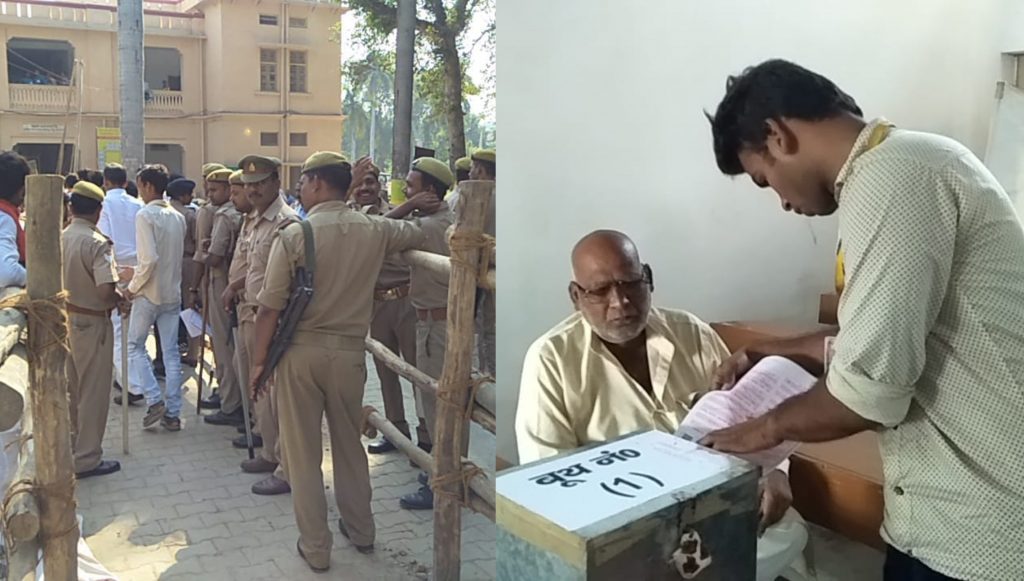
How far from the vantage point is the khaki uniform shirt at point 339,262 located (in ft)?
3.37

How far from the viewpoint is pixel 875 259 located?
79cm

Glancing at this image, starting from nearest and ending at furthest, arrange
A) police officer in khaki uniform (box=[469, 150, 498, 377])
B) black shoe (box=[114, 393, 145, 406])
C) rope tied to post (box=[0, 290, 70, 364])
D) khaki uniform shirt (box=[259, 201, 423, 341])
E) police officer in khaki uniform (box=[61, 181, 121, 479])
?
police officer in khaki uniform (box=[469, 150, 498, 377])
khaki uniform shirt (box=[259, 201, 423, 341])
rope tied to post (box=[0, 290, 70, 364])
police officer in khaki uniform (box=[61, 181, 121, 479])
black shoe (box=[114, 393, 145, 406])

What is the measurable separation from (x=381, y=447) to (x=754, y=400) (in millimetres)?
528

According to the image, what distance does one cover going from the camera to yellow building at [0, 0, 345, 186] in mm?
871

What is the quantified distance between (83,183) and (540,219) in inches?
30.4

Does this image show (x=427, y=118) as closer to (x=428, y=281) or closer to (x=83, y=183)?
(x=428, y=281)

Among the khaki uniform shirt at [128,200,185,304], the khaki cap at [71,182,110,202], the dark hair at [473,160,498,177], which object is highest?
the dark hair at [473,160,498,177]

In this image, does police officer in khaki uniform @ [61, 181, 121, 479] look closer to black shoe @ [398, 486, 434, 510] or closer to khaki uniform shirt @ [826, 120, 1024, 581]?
black shoe @ [398, 486, 434, 510]

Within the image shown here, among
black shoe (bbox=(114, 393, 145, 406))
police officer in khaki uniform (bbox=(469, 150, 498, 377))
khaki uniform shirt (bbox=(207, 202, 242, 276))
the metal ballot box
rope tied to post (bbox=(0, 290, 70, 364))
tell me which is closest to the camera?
the metal ballot box

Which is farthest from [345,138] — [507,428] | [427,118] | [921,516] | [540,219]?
[921,516]

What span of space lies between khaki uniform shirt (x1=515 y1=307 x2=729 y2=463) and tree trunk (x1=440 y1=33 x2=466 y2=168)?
0.89 feet

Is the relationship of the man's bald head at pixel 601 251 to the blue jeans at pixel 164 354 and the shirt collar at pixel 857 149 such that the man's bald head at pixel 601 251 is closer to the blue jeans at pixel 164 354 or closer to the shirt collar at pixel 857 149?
the shirt collar at pixel 857 149

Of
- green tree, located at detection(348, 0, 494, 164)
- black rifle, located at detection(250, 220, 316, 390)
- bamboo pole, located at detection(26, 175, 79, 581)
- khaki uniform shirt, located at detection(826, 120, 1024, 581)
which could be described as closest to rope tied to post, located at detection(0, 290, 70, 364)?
bamboo pole, located at detection(26, 175, 79, 581)

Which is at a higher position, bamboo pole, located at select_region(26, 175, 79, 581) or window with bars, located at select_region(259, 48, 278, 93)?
window with bars, located at select_region(259, 48, 278, 93)
